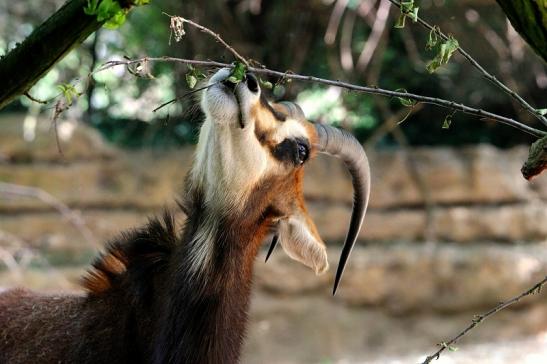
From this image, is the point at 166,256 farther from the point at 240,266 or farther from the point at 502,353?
the point at 502,353

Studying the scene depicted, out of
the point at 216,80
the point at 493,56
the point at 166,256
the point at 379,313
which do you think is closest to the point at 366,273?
the point at 379,313

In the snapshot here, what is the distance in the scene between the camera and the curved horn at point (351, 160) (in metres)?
4.32

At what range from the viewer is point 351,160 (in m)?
4.42

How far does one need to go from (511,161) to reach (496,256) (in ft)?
3.77

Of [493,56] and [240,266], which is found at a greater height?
[493,56]

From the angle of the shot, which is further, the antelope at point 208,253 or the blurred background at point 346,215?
the blurred background at point 346,215

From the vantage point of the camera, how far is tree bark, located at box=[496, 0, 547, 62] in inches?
94.3

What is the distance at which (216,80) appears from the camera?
3576 millimetres

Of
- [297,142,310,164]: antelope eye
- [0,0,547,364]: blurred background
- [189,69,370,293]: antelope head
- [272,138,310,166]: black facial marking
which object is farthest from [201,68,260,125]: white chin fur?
[0,0,547,364]: blurred background

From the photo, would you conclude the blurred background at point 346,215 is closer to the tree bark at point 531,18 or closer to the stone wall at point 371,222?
the stone wall at point 371,222

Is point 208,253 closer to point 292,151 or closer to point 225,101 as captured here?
point 292,151

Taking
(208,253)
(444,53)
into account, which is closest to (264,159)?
(208,253)

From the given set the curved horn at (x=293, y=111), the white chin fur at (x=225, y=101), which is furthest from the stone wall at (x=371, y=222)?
the white chin fur at (x=225, y=101)

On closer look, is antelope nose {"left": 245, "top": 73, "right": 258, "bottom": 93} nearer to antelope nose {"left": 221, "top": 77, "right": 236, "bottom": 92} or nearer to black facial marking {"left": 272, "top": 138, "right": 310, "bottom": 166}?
antelope nose {"left": 221, "top": 77, "right": 236, "bottom": 92}
